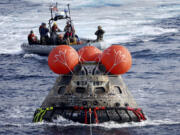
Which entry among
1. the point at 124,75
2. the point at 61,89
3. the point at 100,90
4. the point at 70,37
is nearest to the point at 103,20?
the point at 70,37

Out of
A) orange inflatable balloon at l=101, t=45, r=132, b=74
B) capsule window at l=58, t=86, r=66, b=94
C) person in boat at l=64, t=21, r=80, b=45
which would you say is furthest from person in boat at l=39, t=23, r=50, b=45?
orange inflatable balloon at l=101, t=45, r=132, b=74

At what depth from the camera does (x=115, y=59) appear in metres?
21.7

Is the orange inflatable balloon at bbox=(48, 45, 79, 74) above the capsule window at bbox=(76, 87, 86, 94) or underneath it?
above

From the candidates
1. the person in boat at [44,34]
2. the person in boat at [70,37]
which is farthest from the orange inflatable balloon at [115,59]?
the person in boat at [44,34]

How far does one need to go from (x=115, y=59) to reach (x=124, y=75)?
12050 mm

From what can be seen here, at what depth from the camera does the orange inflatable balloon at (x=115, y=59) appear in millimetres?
21656

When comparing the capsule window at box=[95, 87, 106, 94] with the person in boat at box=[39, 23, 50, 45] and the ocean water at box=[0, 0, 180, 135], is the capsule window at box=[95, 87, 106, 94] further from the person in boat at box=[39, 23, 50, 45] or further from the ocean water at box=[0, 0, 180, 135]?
the person in boat at box=[39, 23, 50, 45]

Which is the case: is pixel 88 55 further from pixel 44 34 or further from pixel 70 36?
pixel 44 34

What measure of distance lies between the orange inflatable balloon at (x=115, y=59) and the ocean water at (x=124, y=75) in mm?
2306

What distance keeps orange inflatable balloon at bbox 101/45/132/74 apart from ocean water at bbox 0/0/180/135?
2306mm

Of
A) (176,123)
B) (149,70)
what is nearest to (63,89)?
(176,123)

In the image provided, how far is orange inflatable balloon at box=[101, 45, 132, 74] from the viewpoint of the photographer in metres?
21.7

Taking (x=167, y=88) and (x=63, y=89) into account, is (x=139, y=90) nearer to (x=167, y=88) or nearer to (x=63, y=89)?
(x=167, y=88)

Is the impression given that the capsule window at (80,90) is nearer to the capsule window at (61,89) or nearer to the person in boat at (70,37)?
the capsule window at (61,89)
